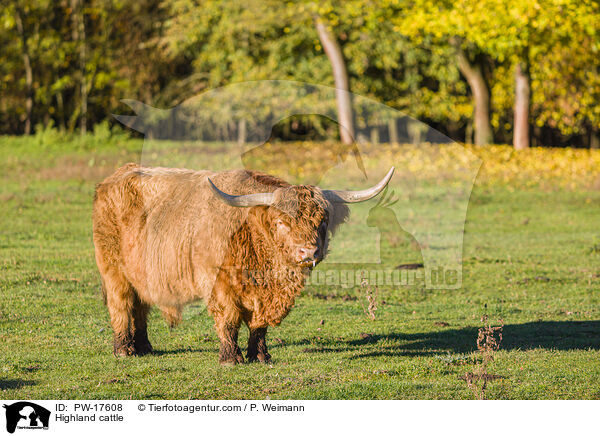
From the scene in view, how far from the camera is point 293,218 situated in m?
7.07

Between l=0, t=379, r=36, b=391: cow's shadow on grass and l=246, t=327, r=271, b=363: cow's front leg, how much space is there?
2.03 metres

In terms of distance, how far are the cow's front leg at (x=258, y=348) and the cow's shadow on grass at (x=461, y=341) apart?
2.41ft

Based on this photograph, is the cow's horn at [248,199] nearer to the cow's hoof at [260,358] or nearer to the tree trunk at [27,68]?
the cow's hoof at [260,358]

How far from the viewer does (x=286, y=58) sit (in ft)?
107

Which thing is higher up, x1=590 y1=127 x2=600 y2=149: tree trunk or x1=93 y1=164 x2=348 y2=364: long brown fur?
x1=590 y1=127 x2=600 y2=149: tree trunk

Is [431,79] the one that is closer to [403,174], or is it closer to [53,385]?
[403,174]

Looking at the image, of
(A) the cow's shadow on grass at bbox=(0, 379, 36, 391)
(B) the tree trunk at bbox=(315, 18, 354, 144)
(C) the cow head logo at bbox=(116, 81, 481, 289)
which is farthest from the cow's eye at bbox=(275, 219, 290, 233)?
(B) the tree trunk at bbox=(315, 18, 354, 144)

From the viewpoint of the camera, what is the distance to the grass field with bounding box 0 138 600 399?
704cm

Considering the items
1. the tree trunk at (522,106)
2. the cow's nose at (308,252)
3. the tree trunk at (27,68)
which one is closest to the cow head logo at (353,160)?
the cow's nose at (308,252)

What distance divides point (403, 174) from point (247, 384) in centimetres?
1722

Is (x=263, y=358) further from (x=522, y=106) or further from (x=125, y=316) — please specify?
(x=522, y=106)

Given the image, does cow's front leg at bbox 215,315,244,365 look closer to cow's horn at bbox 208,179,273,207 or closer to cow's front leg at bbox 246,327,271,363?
cow's front leg at bbox 246,327,271,363
